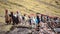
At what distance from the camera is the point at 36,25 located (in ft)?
21.0

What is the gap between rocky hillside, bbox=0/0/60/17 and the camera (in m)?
6.36

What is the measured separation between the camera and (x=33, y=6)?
6621 mm

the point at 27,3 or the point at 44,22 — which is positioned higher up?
the point at 27,3

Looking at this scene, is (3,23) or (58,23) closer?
(3,23)

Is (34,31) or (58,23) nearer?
(34,31)

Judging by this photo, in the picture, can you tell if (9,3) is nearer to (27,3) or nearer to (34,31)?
(27,3)

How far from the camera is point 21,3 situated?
6.56 meters

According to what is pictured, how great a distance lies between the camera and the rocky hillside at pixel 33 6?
20.9ft

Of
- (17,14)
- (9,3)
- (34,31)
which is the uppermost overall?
(9,3)

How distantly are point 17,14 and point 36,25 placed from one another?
0.84 m

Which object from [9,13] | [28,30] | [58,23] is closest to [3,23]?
[9,13]

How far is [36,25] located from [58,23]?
949mm

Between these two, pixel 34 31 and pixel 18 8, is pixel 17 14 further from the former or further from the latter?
pixel 34 31

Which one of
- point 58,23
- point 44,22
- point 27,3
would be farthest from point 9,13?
point 58,23
